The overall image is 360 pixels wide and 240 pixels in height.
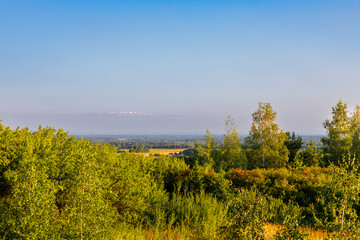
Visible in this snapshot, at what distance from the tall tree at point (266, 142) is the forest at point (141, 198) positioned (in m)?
9.78

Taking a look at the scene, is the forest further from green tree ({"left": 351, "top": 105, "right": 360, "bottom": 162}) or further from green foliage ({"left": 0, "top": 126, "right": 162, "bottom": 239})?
green tree ({"left": 351, "top": 105, "right": 360, "bottom": 162})

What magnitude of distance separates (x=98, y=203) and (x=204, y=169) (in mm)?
9527

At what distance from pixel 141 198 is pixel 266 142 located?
1753cm

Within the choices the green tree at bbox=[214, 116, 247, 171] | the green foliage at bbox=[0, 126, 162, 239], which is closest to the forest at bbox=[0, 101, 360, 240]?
the green foliage at bbox=[0, 126, 162, 239]

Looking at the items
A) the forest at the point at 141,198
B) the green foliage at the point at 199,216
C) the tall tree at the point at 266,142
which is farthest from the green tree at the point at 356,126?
the green foliage at the point at 199,216

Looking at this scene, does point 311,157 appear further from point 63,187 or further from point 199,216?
point 63,187

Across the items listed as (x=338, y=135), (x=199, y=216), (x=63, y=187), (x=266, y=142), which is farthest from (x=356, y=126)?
(x=63, y=187)

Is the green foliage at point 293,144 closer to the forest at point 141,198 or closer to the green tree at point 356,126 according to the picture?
the green tree at point 356,126

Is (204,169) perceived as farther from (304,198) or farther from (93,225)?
(93,225)

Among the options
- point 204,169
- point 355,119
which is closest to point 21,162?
point 204,169

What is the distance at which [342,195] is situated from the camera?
215 inches

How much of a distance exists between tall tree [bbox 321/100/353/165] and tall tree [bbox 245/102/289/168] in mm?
4583

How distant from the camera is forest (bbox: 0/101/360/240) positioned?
475cm

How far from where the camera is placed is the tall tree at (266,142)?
2394 centimetres
